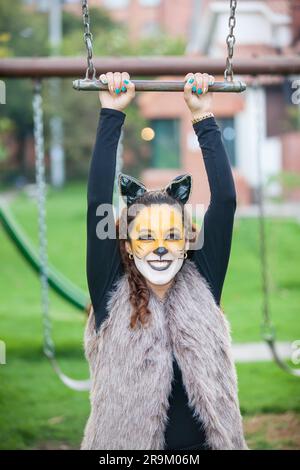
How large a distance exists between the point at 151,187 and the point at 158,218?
520 inches

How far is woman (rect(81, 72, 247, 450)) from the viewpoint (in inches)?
74.2

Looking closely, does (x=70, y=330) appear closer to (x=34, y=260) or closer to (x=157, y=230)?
(x=34, y=260)

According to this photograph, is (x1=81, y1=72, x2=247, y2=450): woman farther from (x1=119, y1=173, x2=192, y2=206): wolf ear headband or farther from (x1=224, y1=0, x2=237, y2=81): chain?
(x1=224, y1=0, x2=237, y2=81): chain

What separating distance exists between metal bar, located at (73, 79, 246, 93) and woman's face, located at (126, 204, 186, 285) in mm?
331

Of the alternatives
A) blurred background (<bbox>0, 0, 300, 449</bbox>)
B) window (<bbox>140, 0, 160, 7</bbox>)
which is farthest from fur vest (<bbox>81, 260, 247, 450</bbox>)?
window (<bbox>140, 0, 160, 7</bbox>)

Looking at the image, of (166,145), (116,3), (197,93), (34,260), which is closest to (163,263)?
(197,93)

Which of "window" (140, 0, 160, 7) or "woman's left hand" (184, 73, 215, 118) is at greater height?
"window" (140, 0, 160, 7)

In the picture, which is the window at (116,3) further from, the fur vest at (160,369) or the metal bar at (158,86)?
the fur vest at (160,369)

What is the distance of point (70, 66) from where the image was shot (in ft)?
11.7

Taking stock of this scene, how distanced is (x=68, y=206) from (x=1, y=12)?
9.47 meters

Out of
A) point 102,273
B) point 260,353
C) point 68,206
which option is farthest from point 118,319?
point 68,206

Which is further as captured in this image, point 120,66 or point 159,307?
point 120,66

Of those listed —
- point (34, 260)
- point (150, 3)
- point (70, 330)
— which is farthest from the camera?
point (150, 3)

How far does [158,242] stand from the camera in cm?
194
